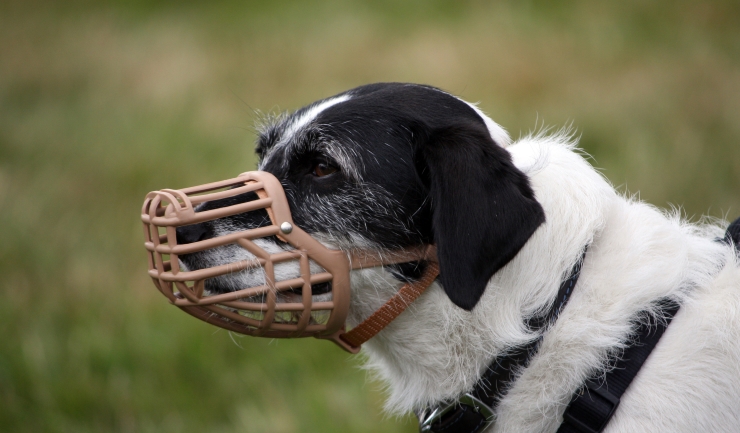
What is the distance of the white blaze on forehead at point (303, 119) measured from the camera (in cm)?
234

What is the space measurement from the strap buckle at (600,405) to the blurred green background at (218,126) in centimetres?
135

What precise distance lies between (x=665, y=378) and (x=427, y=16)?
261 inches

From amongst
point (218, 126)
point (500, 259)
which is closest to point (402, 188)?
point (500, 259)

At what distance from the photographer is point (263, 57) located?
7820mm

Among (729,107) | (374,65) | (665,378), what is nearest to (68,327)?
(665,378)

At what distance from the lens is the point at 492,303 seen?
6.82ft

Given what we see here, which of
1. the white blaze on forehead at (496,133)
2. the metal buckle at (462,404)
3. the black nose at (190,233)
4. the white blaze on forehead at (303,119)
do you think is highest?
the white blaze on forehead at (496,133)

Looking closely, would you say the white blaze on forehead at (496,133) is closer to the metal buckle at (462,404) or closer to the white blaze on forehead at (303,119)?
the white blaze on forehead at (303,119)

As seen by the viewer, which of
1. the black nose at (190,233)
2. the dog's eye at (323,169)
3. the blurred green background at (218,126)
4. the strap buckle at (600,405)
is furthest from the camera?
the blurred green background at (218,126)

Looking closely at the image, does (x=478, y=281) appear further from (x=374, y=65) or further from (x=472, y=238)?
(x=374, y=65)

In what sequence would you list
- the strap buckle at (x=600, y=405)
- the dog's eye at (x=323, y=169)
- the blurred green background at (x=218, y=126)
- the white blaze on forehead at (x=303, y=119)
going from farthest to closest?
the blurred green background at (x=218, y=126) → the white blaze on forehead at (x=303, y=119) → the dog's eye at (x=323, y=169) → the strap buckle at (x=600, y=405)

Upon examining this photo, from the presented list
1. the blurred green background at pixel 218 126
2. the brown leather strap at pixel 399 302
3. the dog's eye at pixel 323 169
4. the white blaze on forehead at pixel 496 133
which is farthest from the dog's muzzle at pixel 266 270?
the blurred green background at pixel 218 126

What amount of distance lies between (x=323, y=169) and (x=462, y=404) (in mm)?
919

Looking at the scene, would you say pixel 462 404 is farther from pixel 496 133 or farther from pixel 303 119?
pixel 303 119
